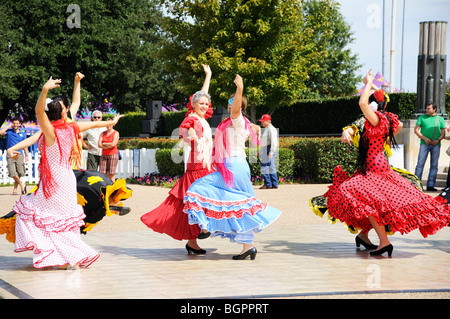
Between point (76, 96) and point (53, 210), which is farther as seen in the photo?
point (76, 96)

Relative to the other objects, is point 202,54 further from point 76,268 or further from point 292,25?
point 76,268

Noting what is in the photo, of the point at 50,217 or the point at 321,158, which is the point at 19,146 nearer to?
the point at 50,217

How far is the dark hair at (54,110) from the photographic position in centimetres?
653

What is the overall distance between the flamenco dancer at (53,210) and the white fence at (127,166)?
13.2m

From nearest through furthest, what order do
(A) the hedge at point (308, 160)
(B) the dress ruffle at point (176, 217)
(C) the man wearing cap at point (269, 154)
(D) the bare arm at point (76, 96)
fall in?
(D) the bare arm at point (76, 96) → (B) the dress ruffle at point (176, 217) → (C) the man wearing cap at point (269, 154) → (A) the hedge at point (308, 160)

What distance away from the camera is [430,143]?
49.6 ft

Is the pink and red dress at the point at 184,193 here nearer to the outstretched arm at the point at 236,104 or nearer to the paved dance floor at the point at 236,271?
the paved dance floor at the point at 236,271

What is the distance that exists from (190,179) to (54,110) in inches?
70.8

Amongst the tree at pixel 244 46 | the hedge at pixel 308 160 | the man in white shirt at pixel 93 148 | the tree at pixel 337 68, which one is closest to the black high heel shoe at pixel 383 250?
the man in white shirt at pixel 93 148

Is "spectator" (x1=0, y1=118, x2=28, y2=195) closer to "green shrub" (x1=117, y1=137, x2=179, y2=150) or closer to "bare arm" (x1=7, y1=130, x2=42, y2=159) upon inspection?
"green shrub" (x1=117, y1=137, x2=179, y2=150)

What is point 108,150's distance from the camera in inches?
521

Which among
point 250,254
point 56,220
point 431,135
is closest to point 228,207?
point 250,254

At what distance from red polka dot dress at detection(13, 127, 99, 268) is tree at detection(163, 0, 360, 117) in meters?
18.4
